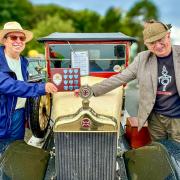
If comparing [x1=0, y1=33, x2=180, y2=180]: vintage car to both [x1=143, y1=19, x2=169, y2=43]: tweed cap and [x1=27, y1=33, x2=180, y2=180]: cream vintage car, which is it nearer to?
[x1=27, y1=33, x2=180, y2=180]: cream vintage car

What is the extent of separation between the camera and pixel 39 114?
4492 millimetres

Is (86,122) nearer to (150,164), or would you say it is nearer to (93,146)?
(93,146)

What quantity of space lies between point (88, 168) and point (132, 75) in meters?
1.13

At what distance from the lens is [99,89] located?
3592 millimetres

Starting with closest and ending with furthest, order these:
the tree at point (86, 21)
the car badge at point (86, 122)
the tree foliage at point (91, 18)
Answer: the car badge at point (86, 122) → the tree foliage at point (91, 18) → the tree at point (86, 21)

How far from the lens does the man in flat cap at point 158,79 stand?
3527 mm

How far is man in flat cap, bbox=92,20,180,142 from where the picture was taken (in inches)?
139

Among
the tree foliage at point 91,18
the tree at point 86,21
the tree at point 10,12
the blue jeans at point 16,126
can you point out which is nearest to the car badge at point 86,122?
the blue jeans at point 16,126

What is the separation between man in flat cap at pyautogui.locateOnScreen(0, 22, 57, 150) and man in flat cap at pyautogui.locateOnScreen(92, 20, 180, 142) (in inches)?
25.8

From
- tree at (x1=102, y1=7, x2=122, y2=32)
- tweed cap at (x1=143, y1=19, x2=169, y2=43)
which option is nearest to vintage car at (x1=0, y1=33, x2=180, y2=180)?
tweed cap at (x1=143, y1=19, x2=169, y2=43)

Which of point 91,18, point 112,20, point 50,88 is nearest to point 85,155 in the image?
point 50,88

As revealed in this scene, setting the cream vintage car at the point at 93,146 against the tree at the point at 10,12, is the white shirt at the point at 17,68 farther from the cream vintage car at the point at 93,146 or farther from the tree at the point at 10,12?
the tree at the point at 10,12

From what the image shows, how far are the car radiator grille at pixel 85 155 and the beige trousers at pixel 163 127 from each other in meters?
0.87

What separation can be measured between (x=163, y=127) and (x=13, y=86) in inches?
63.3
